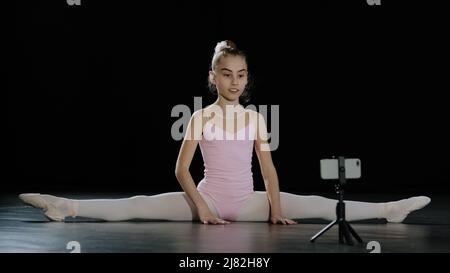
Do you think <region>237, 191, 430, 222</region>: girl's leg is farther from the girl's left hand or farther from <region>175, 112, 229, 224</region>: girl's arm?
<region>175, 112, 229, 224</region>: girl's arm

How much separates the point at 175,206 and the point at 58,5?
2974 mm

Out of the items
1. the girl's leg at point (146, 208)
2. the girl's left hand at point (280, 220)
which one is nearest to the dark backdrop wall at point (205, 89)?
the girl's leg at point (146, 208)

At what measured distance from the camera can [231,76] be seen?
2.78 metres

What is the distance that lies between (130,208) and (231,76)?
62 cm

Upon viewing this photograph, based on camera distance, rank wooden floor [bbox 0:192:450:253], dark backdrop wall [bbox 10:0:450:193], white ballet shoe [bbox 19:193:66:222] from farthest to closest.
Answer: dark backdrop wall [bbox 10:0:450:193] → white ballet shoe [bbox 19:193:66:222] → wooden floor [bbox 0:192:450:253]

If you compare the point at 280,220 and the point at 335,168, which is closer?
the point at 335,168

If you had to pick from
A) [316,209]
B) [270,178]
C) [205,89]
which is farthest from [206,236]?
[205,89]

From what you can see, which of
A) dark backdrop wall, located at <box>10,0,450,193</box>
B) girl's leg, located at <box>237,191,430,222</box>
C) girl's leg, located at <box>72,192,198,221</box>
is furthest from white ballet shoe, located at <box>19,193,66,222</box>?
dark backdrop wall, located at <box>10,0,450,193</box>

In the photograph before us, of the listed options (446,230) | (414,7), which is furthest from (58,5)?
(446,230)

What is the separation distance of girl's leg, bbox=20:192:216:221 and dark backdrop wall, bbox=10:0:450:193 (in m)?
1.89

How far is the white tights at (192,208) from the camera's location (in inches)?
111

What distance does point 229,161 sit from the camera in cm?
283

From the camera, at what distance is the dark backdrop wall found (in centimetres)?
507

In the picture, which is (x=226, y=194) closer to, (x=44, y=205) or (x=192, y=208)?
(x=192, y=208)
